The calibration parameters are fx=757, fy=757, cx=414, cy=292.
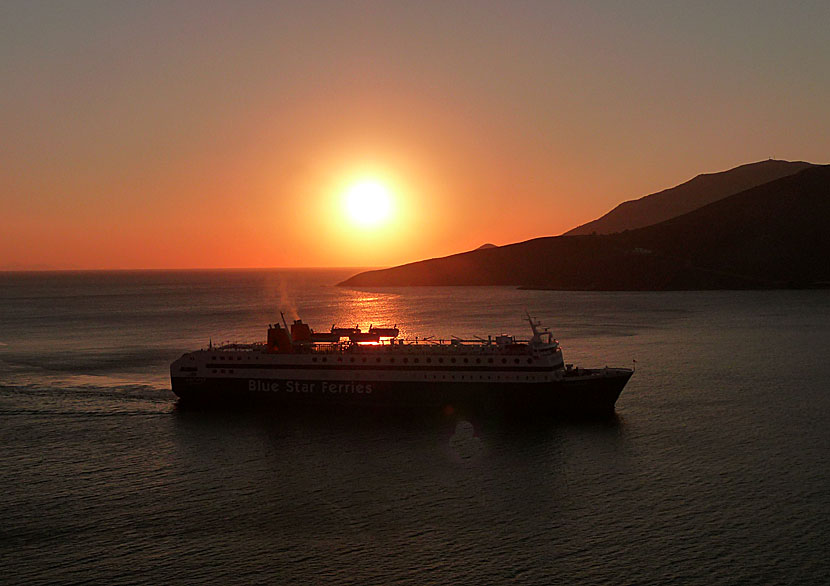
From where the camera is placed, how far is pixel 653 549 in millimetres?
34000

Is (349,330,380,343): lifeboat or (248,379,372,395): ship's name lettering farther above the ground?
(349,330,380,343): lifeboat

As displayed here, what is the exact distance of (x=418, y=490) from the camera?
4156 centimetres

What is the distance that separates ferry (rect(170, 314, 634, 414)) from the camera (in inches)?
2335

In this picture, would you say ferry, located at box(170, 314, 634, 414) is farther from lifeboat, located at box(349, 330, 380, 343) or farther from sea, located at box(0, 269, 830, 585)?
sea, located at box(0, 269, 830, 585)

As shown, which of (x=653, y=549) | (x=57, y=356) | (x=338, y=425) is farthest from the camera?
(x=57, y=356)

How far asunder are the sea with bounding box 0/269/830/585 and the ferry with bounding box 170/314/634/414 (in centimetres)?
205

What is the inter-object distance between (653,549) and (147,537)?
2329cm

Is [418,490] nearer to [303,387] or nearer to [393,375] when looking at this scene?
[393,375]

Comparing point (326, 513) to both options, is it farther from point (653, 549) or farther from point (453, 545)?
point (653, 549)

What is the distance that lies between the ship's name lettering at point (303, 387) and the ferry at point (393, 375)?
8cm

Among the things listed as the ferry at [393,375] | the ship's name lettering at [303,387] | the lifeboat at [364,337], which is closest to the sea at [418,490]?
the ferry at [393,375]

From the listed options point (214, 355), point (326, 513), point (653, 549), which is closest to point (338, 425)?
point (214, 355)

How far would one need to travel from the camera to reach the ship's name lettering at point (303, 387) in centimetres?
6275

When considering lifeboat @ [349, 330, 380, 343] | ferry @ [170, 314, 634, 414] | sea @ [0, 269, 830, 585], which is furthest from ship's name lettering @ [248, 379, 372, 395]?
lifeboat @ [349, 330, 380, 343]
